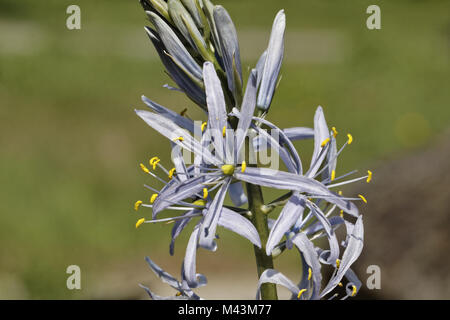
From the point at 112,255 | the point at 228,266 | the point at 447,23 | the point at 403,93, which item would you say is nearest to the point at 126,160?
the point at 112,255

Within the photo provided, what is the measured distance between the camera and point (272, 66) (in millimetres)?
1048

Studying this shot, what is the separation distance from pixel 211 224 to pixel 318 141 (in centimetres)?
26

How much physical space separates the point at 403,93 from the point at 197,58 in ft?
17.8

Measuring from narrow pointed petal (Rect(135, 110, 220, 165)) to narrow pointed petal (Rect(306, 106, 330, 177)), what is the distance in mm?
173

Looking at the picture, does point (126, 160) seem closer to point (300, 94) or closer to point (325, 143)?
point (300, 94)

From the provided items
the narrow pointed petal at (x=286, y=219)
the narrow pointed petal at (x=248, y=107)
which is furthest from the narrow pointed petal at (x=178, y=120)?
the narrow pointed petal at (x=286, y=219)

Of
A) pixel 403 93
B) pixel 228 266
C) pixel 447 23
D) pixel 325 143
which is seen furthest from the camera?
pixel 447 23

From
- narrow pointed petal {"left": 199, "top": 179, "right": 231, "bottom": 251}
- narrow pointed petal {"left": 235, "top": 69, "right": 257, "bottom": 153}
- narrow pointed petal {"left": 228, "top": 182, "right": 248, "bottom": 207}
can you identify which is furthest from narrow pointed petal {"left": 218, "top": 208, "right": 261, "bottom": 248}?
narrow pointed petal {"left": 228, "top": 182, "right": 248, "bottom": 207}

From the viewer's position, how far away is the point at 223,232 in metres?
4.22

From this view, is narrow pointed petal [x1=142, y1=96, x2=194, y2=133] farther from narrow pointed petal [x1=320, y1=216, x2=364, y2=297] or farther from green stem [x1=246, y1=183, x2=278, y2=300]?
narrow pointed petal [x1=320, y1=216, x2=364, y2=297]

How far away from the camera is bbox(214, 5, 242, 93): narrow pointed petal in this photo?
3.28ft

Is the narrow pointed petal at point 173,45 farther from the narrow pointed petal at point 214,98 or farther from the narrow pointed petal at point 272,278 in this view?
the narrow pointed petal at point 272,278
